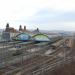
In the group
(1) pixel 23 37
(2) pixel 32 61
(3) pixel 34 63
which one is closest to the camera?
(3) pixel 34 63

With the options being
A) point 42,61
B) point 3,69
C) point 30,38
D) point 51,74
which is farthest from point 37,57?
point 30,38

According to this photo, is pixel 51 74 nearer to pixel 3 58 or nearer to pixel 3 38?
pixel 3 58

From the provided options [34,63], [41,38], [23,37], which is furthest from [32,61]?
[23,37]

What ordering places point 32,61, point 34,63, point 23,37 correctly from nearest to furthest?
point 34,63 < point 32,61 < point 23,37

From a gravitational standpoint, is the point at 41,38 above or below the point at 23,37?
below

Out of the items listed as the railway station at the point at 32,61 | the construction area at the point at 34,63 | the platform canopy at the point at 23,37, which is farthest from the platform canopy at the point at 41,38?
the construction area at the point at 34,63

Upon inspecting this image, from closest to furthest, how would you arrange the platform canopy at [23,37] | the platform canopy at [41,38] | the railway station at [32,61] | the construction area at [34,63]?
the construction area at [34,63] → the railway station at [32,61] → the platform canopy at [41,38] → the platform canopy at [23,37]

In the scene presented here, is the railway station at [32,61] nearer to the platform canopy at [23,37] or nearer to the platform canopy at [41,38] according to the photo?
the platform canopy at [41,38]

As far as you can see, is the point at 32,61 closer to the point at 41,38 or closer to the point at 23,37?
the point at 41,38

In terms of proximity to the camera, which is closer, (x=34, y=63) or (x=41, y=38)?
(x=34, y=63)

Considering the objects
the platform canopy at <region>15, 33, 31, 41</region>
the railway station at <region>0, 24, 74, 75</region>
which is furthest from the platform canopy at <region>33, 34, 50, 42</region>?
the railway station at <region>0, 24, 74, 75</region>

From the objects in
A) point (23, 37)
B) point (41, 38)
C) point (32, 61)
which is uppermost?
point (23, 37)

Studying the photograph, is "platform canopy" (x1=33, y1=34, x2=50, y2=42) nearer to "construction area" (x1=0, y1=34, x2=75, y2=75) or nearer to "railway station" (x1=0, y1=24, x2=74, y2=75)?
"railway station" (x1=0, y1=24, x2=74, y2=75)
